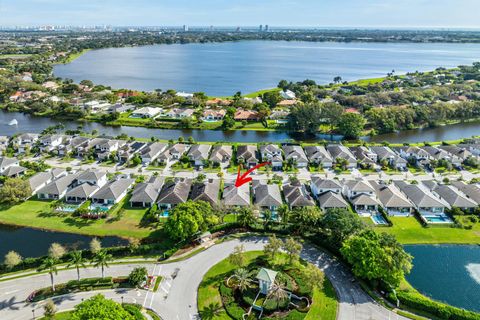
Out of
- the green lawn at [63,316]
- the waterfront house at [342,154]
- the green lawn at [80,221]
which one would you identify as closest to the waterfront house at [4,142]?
the green lawn at [80,221]

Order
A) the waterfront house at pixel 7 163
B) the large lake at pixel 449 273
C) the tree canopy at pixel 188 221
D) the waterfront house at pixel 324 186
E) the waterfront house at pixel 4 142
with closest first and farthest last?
the large lake at pixel 449 273 < the tree canopy at pixel 188 221 < the waterfront house at pixel 324 186 < the waterfront house at pixel 7 163 < the waterfront house at pixel 4 142

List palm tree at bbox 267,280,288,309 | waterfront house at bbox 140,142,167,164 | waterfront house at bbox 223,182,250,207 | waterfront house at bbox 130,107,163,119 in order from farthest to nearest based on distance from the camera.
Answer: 1. waterfront house at bbox 130,107,163,119
2. waterfront house at bbox 140,142,167,164
3. waterfront house at bbox 223,182,250,207
4. palm tree at bbox 267,280,288,309

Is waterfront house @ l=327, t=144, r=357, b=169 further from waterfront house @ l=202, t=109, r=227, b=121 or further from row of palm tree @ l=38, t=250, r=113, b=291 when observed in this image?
row of palm tree @ l=38, t=250, r=113, b=291

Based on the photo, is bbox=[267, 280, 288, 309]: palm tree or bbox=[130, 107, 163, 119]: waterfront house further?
bbox=[130, 107, 163, 119]: waterfront house

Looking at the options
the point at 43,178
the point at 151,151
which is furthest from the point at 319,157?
the point at 43,178

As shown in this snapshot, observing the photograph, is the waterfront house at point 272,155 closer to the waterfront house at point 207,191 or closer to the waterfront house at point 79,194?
the waterfront house at point 207,191

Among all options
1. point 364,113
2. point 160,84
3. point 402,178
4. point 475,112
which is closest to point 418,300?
point 402,178

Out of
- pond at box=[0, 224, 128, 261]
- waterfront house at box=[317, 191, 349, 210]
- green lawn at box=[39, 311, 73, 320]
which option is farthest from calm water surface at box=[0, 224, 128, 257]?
waterfront house at box=[317, 191, 349, 210]
